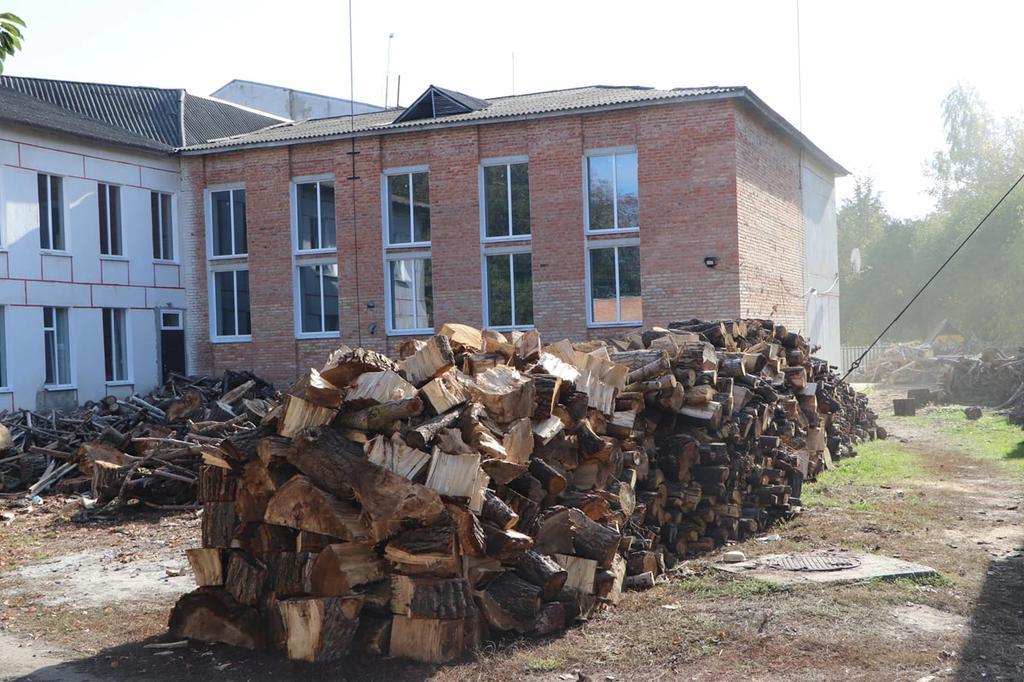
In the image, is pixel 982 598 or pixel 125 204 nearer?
pixel 982 598

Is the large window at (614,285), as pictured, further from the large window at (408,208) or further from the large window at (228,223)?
the large window at (228,223)

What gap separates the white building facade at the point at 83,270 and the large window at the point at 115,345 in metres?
0.03

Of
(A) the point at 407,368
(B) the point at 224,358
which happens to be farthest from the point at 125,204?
(A) the point at 407,368

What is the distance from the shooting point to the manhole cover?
8.59 m

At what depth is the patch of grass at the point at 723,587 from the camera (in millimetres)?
7816

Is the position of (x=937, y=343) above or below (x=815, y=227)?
below

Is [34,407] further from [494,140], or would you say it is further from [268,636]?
[268,636]

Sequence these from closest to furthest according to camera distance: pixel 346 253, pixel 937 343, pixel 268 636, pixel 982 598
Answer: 1. pixel 268 636
2. pixel 982 598
3. pixel 346 253
4. pixel 937 343

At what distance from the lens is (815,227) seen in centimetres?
2934

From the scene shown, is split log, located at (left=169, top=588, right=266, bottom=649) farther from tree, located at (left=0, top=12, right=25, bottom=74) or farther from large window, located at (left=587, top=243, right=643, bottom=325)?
large window, located at (left=587, top=243, right=643, bottom=325)

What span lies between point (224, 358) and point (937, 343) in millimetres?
32605

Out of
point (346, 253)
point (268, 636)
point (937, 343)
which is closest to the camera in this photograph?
point (268, 636)

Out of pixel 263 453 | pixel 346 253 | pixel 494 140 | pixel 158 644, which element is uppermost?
pixel 494 140

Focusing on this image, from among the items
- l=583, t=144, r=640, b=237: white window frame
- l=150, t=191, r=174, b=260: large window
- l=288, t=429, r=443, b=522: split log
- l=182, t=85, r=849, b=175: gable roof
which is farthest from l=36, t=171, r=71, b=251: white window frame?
l=288, t=429, r=443, b=522: split log
